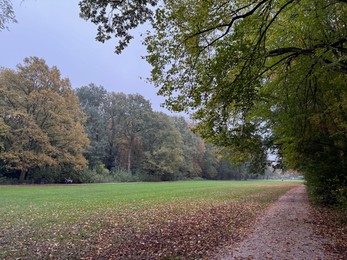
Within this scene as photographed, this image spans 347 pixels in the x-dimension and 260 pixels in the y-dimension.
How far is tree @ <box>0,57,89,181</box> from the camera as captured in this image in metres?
33.5

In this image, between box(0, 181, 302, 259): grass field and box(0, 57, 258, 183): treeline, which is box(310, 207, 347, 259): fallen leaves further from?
box(0, 57, 258, 183): treeline

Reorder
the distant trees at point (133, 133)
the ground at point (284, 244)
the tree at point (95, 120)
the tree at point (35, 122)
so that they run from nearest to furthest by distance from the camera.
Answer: the ground at point (284, 244)
the tree at point (35, 122)
the tree at point (95, 120)
the distant trees at point (133, 133)

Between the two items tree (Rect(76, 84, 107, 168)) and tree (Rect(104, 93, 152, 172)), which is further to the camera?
tree (Rect(104, 93, 152, 172))

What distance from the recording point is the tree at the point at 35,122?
110ft

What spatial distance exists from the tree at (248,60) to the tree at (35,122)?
29.7 meters

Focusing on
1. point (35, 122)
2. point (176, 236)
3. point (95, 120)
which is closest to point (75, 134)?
point (35, 122)

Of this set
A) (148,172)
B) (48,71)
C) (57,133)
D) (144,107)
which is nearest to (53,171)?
(57,133)

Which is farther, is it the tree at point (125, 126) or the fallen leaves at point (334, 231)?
the tree at point (125, 126)

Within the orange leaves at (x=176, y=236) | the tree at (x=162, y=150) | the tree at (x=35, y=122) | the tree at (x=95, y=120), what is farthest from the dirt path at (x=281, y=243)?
the tree at (x=162, y=150)

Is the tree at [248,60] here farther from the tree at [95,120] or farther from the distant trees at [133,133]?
the distant trees at [133,133]

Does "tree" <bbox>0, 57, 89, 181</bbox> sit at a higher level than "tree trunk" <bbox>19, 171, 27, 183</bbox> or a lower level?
higher

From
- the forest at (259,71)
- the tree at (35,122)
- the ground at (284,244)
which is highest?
the tree at (35,122)

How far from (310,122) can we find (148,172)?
163 feet

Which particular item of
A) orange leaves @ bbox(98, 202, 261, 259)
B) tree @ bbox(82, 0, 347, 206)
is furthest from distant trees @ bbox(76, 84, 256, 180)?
tree @ bbox(82, 0, 347, 206)
